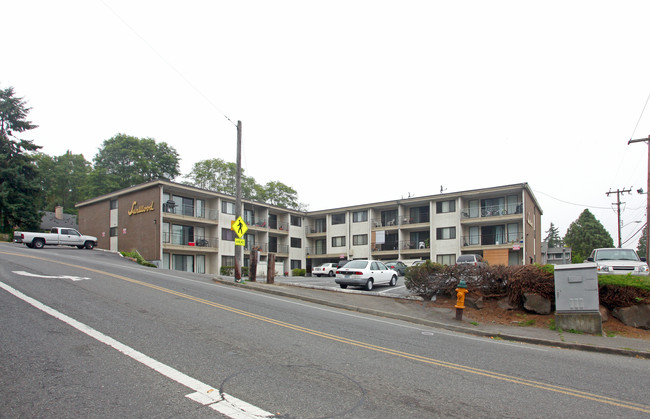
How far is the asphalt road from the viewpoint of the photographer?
4320 mm

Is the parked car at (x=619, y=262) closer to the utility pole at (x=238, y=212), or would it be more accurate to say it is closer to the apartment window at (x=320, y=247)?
the utility pole at (x=238, y=212)

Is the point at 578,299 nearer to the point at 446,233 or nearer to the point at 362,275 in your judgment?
the point at 362,275

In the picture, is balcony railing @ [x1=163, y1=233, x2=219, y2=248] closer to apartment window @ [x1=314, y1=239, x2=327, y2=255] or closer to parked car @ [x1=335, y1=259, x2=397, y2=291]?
apartment window @ [x1=314, y1=239, x2=327, y2=255]

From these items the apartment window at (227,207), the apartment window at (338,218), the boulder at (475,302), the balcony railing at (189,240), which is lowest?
the boulder at (475,302)

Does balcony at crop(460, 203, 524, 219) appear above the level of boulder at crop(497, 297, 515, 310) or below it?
above

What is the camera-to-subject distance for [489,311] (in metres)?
12.7

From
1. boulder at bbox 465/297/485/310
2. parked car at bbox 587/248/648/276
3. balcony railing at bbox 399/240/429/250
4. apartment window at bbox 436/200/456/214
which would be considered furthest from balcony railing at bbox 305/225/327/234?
boulder at bbox 465/297/485/310

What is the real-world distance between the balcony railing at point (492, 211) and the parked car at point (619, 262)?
2229 centimetres

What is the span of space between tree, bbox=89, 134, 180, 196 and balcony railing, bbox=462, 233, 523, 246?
118 feet

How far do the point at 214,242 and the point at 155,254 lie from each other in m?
6.76

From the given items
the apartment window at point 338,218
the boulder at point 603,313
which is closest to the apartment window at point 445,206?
the apartment window at point 338,218

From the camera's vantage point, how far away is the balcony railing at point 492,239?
3821 centimetres

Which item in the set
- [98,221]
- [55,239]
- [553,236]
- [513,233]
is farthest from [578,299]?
[553,236]

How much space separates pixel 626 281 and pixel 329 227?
4064 centimetres
